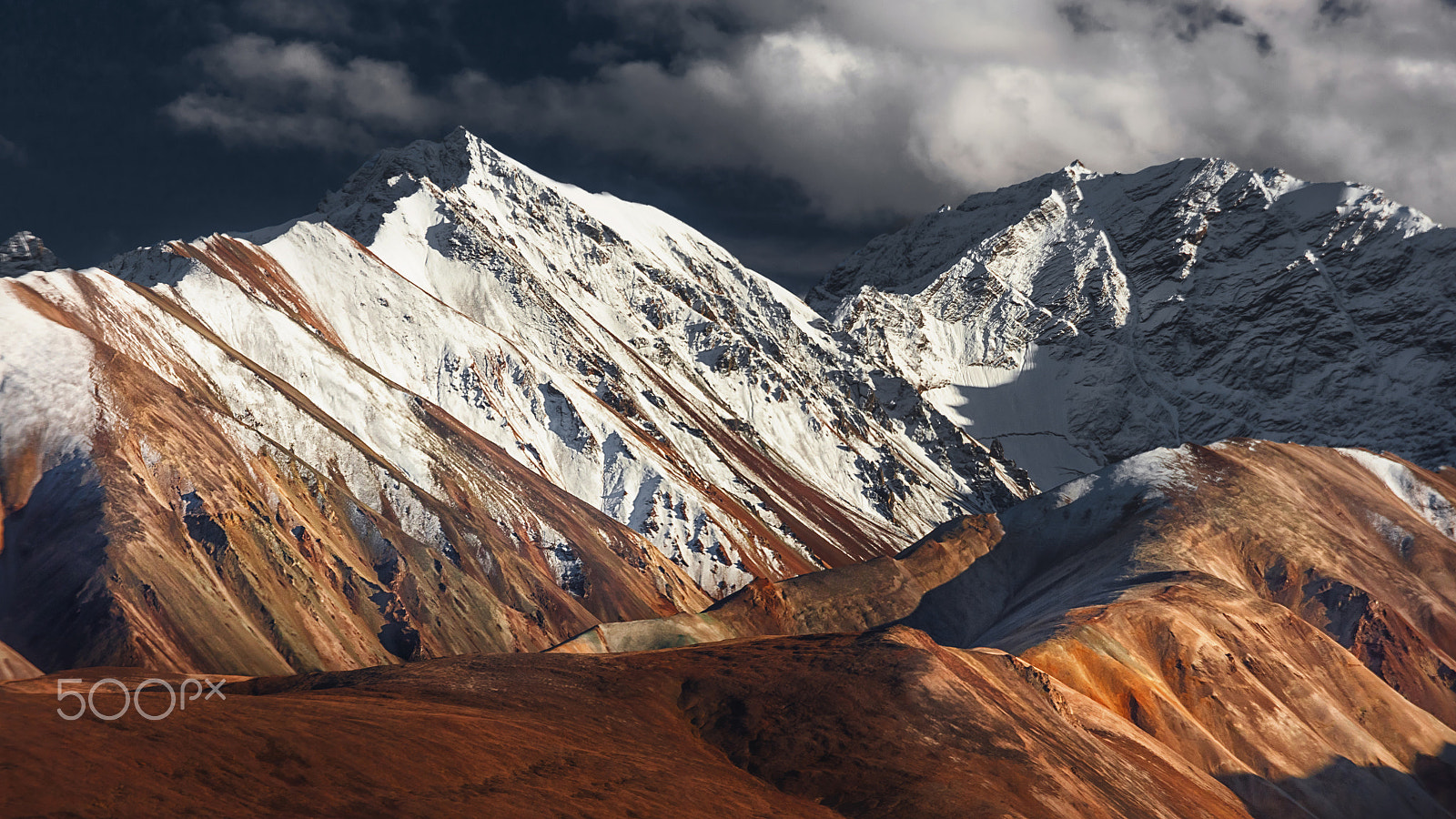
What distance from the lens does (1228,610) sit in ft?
305

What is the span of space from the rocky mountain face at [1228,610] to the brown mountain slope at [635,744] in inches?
299

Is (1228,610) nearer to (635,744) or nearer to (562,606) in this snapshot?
(635,744)

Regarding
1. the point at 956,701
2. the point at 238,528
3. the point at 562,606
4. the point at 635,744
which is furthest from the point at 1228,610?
the point at 238,528

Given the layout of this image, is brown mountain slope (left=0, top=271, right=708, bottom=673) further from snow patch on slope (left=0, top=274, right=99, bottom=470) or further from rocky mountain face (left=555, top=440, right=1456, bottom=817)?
rocky mountain face (left=555, top=440, right=1456, bottom=817)

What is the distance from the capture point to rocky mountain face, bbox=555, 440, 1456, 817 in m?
76.5

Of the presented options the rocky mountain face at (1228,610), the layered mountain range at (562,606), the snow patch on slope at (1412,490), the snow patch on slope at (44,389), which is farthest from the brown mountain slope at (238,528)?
the snow patch on slope at (1412,490)

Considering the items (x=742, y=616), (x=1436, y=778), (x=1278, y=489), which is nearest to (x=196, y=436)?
(x=742, y=616)

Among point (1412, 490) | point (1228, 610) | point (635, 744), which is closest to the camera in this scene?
point (635, 744)

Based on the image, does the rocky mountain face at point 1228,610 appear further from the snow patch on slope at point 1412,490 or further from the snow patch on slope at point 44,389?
the snow patch on slope at point 44,389

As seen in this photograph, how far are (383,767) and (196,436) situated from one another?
80091 mm

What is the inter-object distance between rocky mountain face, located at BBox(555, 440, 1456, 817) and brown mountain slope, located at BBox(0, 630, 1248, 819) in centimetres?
758

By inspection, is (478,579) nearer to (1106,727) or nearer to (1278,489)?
(1106,727)

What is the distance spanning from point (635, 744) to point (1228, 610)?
64.1 meters

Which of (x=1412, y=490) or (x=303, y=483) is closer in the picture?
(x=303, y=483)
